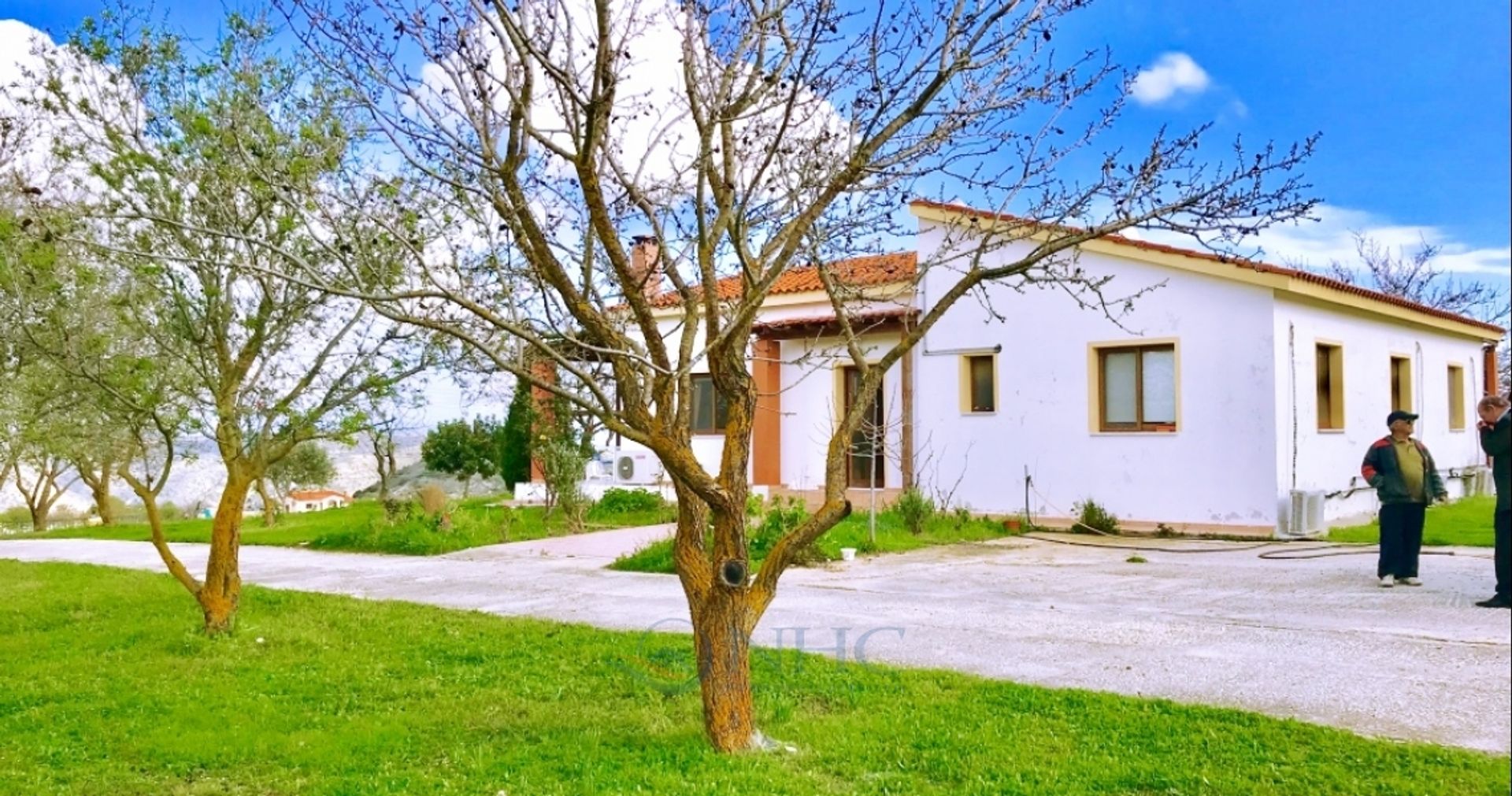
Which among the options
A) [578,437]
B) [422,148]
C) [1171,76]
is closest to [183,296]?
[422,148]

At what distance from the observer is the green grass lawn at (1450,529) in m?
14.0

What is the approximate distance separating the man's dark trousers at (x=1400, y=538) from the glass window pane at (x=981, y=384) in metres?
7.76

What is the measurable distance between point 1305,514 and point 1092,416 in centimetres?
305

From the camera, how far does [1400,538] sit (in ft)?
34.4

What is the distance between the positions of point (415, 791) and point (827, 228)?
11.1 ft

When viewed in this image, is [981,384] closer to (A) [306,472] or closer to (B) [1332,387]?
(B) [1332,387]

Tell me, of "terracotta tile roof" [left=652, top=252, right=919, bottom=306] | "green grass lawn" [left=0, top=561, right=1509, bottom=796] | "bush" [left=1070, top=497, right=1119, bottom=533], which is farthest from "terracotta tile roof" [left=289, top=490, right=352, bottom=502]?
"terracotta tile roof" [left=652, top=252, right=919, bottom=306]

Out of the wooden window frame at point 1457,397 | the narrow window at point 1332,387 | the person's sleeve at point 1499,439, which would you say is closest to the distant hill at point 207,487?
the narrow window at point 1332,387

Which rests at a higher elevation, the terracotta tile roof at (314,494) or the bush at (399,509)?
the bush at (399,509)

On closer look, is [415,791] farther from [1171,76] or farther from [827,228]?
[1171,76]

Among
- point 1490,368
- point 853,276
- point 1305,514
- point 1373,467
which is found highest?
point 1490,368

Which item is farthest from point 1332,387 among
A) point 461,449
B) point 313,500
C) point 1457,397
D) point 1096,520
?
point 313,500

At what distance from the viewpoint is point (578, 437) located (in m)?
19.9

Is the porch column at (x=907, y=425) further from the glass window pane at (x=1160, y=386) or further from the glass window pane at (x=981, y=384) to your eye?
the glass window pane at (x=1160, y=386)
